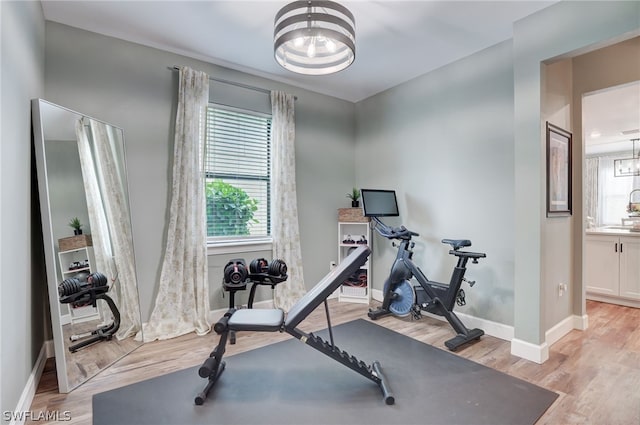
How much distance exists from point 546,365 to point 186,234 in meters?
3.41

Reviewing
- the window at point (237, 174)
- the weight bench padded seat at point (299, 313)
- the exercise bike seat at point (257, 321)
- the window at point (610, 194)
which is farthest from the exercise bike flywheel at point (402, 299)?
the window at point (610, 194)

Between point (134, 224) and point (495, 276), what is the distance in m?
3.62

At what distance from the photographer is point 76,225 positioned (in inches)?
93.5

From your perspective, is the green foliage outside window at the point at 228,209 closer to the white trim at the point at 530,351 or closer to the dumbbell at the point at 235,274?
the dumbbell at the point at 235,274

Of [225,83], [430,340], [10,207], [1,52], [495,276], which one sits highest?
[225,83]

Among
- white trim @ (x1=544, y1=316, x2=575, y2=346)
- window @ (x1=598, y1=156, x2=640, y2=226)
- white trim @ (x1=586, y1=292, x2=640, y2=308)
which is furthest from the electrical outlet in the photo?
window @ (x1=598, y1=156, x2=640, y2=226)

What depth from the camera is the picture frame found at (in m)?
2.64

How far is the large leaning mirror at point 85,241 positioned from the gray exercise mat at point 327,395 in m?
0.51

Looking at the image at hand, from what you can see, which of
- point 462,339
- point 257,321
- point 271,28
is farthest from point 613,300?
point 271,28

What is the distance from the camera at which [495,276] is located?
309 centimetres

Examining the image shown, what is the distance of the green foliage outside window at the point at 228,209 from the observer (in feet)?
11.6

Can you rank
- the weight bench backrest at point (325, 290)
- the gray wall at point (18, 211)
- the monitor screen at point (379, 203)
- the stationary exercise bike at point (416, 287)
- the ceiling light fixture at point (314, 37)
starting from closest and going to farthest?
the gray wall at point (18, 211)
the ceiling light fixture at point (314, 37)
the weight bench backrest at point (325, 290)
the stationary exercise bike at point (416, 287)
the monitor screen at point (379, 203)

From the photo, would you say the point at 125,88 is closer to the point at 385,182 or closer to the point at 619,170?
the point at 385,182

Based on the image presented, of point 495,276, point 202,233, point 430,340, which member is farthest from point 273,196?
point 495,276
